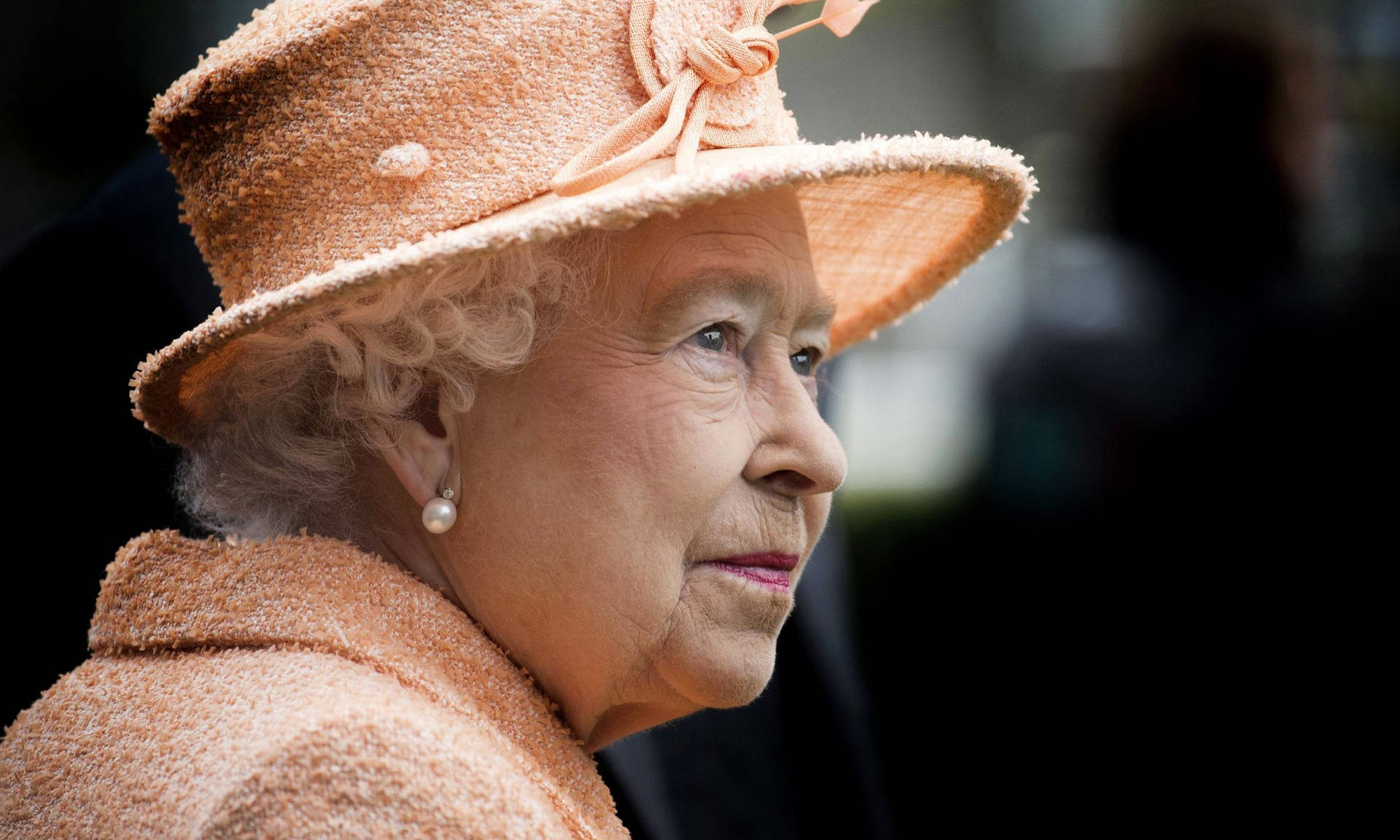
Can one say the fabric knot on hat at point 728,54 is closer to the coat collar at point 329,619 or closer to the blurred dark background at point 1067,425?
the coat collar at point 329,619

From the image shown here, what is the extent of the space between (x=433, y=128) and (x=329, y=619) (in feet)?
1.75

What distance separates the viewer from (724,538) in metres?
1.26

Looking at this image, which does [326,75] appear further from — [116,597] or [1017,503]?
[1017,503]

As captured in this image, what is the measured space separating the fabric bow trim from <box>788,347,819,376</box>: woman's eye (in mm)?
314

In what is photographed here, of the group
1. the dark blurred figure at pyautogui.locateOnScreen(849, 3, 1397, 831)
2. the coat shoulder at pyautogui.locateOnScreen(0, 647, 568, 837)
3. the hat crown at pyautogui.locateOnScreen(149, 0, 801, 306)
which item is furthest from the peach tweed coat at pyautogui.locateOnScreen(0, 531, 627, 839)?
the dark blurred figure at pyautogui.locateOnScreen(849, 3, 1397, 831)

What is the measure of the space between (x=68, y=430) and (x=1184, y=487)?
2.20 metres

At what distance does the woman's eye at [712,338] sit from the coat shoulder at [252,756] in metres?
0.49

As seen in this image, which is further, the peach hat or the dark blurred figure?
the dark blurred figure

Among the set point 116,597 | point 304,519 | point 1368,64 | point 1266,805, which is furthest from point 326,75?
point 1368,64

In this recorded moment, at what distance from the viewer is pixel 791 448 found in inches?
51.2

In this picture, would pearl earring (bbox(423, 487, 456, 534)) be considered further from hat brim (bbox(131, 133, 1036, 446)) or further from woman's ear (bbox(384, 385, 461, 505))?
hat brim (bbox(131, 133, 1036, 446))

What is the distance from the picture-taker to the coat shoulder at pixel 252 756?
3.05 feet

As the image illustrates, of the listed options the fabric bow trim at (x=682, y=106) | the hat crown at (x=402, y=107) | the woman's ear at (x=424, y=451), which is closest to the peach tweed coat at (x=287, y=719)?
the woman's ear at (x=424, y=451)

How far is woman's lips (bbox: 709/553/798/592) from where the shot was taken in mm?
1287
